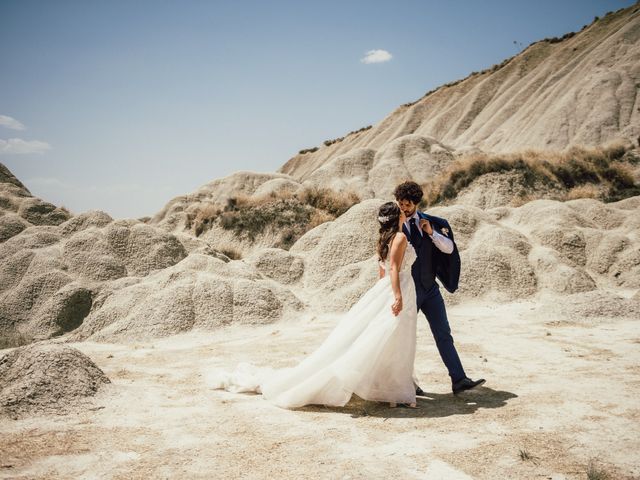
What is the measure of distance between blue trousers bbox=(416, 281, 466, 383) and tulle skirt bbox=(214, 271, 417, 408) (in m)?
0.28

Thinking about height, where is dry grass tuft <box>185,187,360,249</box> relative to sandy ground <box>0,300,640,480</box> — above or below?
above

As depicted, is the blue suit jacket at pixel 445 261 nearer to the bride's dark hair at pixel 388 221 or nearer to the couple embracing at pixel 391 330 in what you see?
the couple embracing at pixel 391 330

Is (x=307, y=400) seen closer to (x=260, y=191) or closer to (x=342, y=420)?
(x=342, y=420)

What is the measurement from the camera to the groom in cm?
487

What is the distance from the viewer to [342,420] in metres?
4.45

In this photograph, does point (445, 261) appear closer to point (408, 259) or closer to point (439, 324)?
point (408, 259)

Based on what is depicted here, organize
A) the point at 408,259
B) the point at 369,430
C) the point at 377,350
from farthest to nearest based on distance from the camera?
the point at 408,259 < the point at 377,350 < the point at 369,430

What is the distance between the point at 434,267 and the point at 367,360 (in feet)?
4.11

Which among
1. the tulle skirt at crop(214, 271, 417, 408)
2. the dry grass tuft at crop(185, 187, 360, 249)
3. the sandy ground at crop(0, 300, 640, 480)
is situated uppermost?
the dry grass tuft at crop(185, 187, 360, 249)

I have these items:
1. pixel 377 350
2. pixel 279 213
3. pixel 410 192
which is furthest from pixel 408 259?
pixel 279 213

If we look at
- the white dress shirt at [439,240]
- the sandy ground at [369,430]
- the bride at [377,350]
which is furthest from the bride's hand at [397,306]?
the sandy ground at [369,430]

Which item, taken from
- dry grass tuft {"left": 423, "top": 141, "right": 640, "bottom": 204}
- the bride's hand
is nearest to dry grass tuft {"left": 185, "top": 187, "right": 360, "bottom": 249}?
dry grass tuft {"left": 423, "top": 141, "right": 640, "bottom": 204}

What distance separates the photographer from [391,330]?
181 inches

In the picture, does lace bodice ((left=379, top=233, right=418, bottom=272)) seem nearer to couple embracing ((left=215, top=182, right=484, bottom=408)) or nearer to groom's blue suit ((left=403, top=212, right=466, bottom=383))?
couple embracing ((left=215, top=182, right=484, bottom=408))
